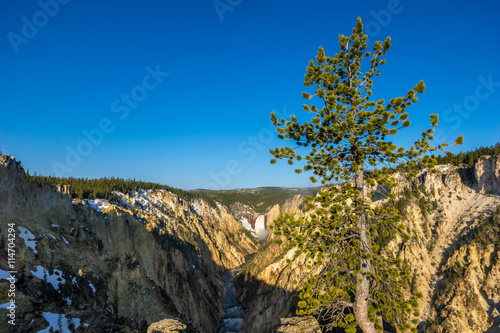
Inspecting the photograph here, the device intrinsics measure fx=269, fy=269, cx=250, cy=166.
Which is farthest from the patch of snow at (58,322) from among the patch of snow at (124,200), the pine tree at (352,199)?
the patch of snow at (124,200)

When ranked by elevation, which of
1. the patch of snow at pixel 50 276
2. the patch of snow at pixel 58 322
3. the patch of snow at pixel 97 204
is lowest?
the patch of snow at pixel 58 322

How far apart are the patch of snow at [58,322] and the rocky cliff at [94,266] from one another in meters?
0.05

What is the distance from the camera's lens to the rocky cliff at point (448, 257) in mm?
32281

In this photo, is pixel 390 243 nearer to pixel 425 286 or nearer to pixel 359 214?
pixel 425 286

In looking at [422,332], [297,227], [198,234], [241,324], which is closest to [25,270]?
[297,227]

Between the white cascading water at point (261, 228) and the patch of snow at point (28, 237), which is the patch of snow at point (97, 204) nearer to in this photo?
the patch of snow at point (28, 237)

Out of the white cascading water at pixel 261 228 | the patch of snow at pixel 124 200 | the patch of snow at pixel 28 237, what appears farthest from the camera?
the white cascading water at pixel 261 228

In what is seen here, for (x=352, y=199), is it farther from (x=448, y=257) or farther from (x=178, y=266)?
(x=178, y=266)

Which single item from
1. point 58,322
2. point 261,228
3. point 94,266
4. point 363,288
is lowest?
point 261,228

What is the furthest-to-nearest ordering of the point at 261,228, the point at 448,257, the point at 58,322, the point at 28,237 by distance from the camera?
the point at 261,228, the point at 448,257, the point at 28,237, the point at 58,322

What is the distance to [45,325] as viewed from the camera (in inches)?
635

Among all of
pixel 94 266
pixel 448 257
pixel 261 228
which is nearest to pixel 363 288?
pixel 94 266

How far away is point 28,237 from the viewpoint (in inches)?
906

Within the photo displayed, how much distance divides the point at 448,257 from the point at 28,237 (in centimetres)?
5097
